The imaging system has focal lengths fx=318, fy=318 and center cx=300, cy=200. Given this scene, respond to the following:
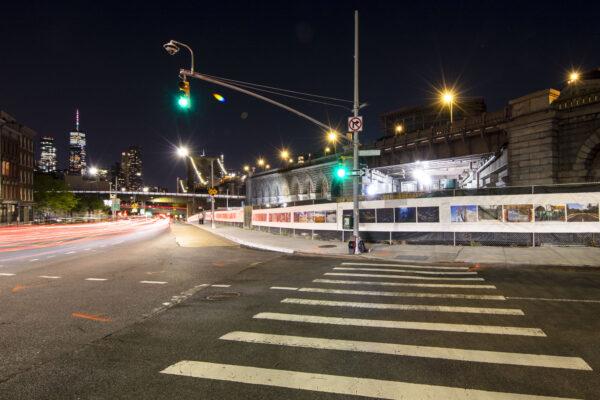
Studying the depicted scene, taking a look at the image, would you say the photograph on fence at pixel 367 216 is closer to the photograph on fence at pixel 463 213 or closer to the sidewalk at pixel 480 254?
the sidewalk at pixel 480 254

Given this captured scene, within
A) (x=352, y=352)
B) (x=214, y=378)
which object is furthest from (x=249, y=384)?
(x=352, y=352)

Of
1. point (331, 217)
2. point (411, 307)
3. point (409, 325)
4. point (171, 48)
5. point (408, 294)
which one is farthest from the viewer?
point (331, 217)

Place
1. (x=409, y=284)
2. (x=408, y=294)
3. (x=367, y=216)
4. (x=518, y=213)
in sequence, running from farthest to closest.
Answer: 1. (x=367, y=216)
2. (x=518, y=213)
3. (x=409, y=284)
4. (x=408, y=294)

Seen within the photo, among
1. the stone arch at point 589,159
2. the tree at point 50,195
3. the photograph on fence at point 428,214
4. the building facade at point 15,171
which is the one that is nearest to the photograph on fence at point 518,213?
the photograph on fence at point 428,214

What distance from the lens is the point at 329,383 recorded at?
→ 3.53 meters

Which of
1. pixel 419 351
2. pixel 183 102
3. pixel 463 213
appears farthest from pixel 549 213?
pixel 183 102

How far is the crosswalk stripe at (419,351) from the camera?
13.1ft

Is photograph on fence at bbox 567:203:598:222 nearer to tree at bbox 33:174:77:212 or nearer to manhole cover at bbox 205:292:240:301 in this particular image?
manhole cover at bbox 205:292:240:301

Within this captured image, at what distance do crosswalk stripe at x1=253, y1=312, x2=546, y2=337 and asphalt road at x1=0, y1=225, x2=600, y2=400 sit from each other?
32 mm

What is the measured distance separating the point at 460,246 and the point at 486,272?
5833mm

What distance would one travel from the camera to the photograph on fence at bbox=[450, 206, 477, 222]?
15859mm

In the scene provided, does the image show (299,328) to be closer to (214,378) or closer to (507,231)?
(214,378)

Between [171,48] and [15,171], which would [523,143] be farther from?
[15,171]

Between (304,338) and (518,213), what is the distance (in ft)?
47.9
